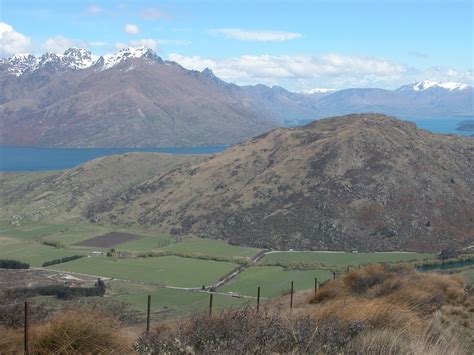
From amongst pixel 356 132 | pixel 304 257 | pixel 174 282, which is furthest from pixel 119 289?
pixel 356 132

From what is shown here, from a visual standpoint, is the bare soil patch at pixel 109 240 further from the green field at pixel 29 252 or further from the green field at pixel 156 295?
the green field at pixel 156 295

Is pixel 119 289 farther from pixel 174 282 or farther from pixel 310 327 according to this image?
pixel 310 327

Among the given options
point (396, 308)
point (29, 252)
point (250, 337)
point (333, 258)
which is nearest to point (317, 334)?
point (250, 337)

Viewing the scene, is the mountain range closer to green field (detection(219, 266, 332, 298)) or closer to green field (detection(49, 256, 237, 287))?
green field (detection(49, 256, 237, 287))

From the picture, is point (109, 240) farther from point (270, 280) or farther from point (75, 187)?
point (75, 187)

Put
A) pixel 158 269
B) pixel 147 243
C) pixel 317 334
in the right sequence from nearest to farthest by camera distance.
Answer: pixel 317 334 < pixel 158 269 < pixel 147 243

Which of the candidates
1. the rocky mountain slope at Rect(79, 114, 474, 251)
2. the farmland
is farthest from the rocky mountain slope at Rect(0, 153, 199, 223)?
the farmland
